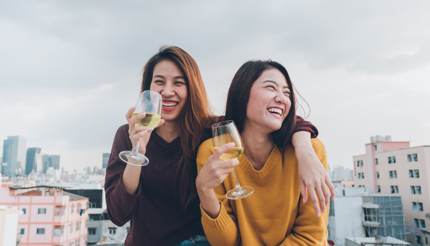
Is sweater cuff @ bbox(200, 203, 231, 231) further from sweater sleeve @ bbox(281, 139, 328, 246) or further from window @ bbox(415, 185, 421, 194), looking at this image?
window @ bbox(415, 185, 421, 194)

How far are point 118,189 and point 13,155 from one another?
88150mm

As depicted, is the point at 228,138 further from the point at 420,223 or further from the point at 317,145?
the point at 420,223

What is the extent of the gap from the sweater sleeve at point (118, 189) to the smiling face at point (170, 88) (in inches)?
13.7

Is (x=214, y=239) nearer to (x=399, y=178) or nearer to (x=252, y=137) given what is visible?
(x=252, y=137)

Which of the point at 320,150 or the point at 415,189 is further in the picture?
the point at 415,189

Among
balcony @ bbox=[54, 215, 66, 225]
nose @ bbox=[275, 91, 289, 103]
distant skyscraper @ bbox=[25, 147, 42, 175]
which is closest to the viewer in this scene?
nose @ bbox=[275, 91, 289, 103]

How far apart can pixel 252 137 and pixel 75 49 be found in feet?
28.2

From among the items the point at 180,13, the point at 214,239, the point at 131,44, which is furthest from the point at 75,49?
the point at 214,239

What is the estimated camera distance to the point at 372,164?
26922 mm

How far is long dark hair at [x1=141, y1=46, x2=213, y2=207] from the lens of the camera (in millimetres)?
1922

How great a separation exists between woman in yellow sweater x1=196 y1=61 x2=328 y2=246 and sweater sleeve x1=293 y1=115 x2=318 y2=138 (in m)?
0.05

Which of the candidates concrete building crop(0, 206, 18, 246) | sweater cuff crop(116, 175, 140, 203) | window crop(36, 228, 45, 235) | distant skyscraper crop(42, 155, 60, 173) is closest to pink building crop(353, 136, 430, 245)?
concrete building crop(0, 206, 18, 246)

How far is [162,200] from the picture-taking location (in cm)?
196

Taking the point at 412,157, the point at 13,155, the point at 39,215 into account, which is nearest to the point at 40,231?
the point at 39,215
